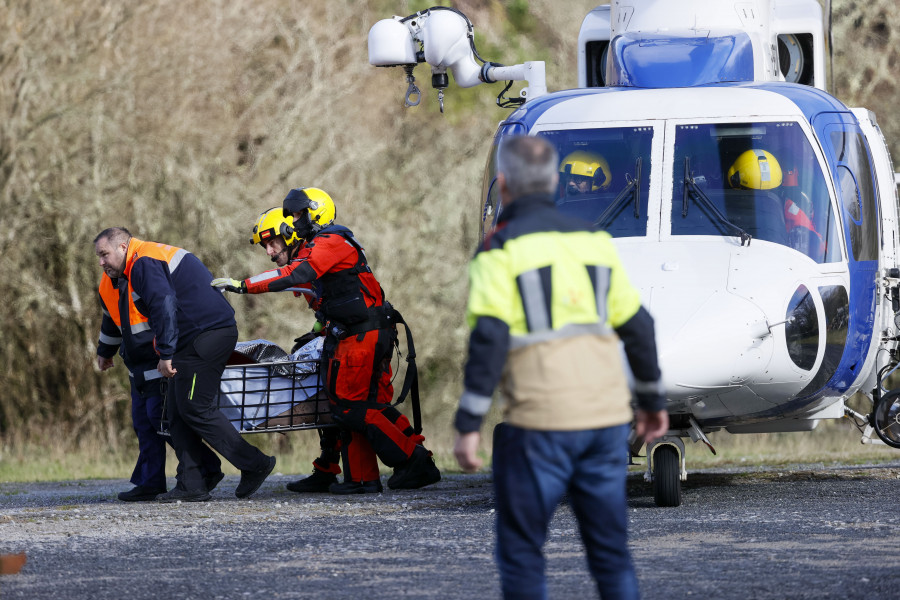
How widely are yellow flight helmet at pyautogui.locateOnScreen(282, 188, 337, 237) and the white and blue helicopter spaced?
1.21 metres

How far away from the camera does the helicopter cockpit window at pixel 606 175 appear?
28.9ft

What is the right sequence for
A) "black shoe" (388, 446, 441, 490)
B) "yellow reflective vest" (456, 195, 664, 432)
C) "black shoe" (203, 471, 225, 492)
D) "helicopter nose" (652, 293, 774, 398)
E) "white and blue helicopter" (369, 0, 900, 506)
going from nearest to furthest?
"yellow reflective vest" (456, 195, 664, 432), "helicopter nose" (652, 293, 774, 398), "white and blue helicopter" (369, 0, 900, 506), "black shoe" (203, 471, 225, 492), "black shoe" (388, 446, 441, 490)

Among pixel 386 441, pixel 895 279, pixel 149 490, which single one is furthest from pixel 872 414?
pixel 149 490

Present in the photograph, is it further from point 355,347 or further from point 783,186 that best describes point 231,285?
point 783,186

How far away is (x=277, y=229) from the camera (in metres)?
10.4

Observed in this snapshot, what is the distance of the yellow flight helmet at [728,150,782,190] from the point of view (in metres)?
8.80

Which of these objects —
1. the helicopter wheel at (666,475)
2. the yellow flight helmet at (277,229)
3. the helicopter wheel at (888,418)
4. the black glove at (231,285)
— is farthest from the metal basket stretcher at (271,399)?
the helicopter wheel at (888,418)

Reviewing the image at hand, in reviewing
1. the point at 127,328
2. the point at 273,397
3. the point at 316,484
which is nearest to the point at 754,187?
the point at 273,397

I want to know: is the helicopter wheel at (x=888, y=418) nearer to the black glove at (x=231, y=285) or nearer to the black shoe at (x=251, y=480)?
the black shoe at (x=251, y=480)

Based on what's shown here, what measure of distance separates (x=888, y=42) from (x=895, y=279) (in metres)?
17.8

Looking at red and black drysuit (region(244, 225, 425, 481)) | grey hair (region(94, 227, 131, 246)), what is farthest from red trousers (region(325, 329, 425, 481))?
grey hair (region(94, 227, 131, 246))

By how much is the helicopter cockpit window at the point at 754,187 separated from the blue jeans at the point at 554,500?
14.1ft

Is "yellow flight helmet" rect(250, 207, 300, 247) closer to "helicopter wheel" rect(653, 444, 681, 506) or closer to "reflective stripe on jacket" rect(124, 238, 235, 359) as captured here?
"reflective stripe on jacket" rect(124, 238, 235, 359)

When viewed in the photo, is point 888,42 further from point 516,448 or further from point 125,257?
point 516,448
